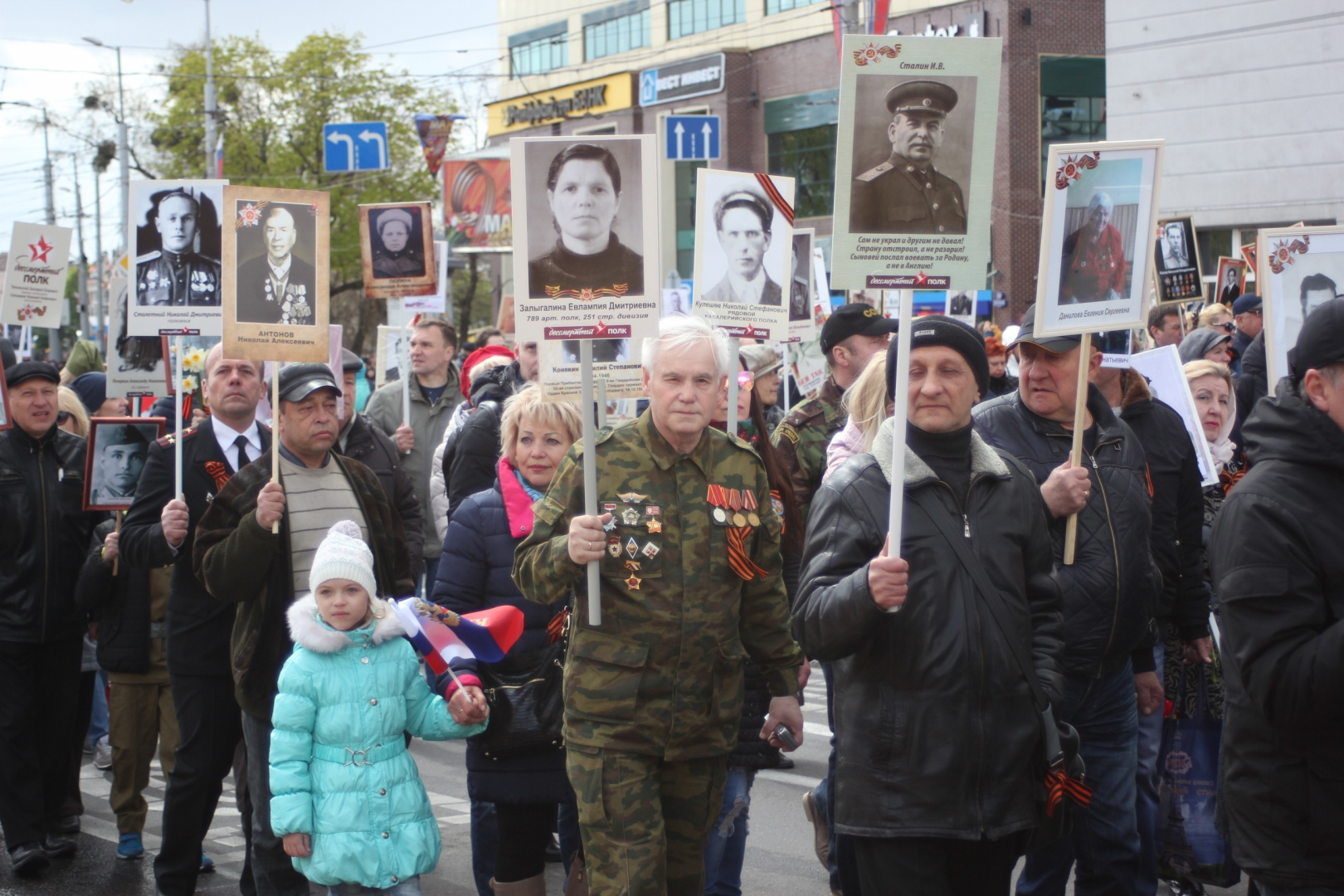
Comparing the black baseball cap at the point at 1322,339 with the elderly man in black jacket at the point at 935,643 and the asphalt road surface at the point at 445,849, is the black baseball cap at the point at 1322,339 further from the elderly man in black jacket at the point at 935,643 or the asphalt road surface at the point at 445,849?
the asphalt road surface at the point at 445,849

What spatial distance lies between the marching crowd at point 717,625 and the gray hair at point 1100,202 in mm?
466

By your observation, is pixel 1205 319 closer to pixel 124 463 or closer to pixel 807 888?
pixel 807 888

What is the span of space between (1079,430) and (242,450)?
331 cm

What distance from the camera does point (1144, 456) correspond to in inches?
198

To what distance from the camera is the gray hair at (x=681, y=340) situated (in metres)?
4.45

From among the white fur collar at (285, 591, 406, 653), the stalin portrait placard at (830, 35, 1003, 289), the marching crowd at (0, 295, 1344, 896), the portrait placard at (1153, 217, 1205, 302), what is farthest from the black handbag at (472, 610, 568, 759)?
the portrait placard at (1153, 217, 1205, 302)

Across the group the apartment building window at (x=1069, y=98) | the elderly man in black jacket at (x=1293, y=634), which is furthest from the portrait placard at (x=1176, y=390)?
the apartment building window at (x=1069, y=98)

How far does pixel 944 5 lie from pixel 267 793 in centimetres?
3701

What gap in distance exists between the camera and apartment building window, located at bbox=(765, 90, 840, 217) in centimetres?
4456

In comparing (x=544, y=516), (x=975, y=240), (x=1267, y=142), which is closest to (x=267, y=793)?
(x=544, y=516)

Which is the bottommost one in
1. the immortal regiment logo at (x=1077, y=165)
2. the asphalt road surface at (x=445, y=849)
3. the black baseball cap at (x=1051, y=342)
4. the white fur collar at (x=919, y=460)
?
the asphalt road surface at (x=445, y=849)

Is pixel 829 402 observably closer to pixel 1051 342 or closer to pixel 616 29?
pixel 1051 342

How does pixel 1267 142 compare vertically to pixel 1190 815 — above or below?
above

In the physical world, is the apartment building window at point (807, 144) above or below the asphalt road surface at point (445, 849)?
above
